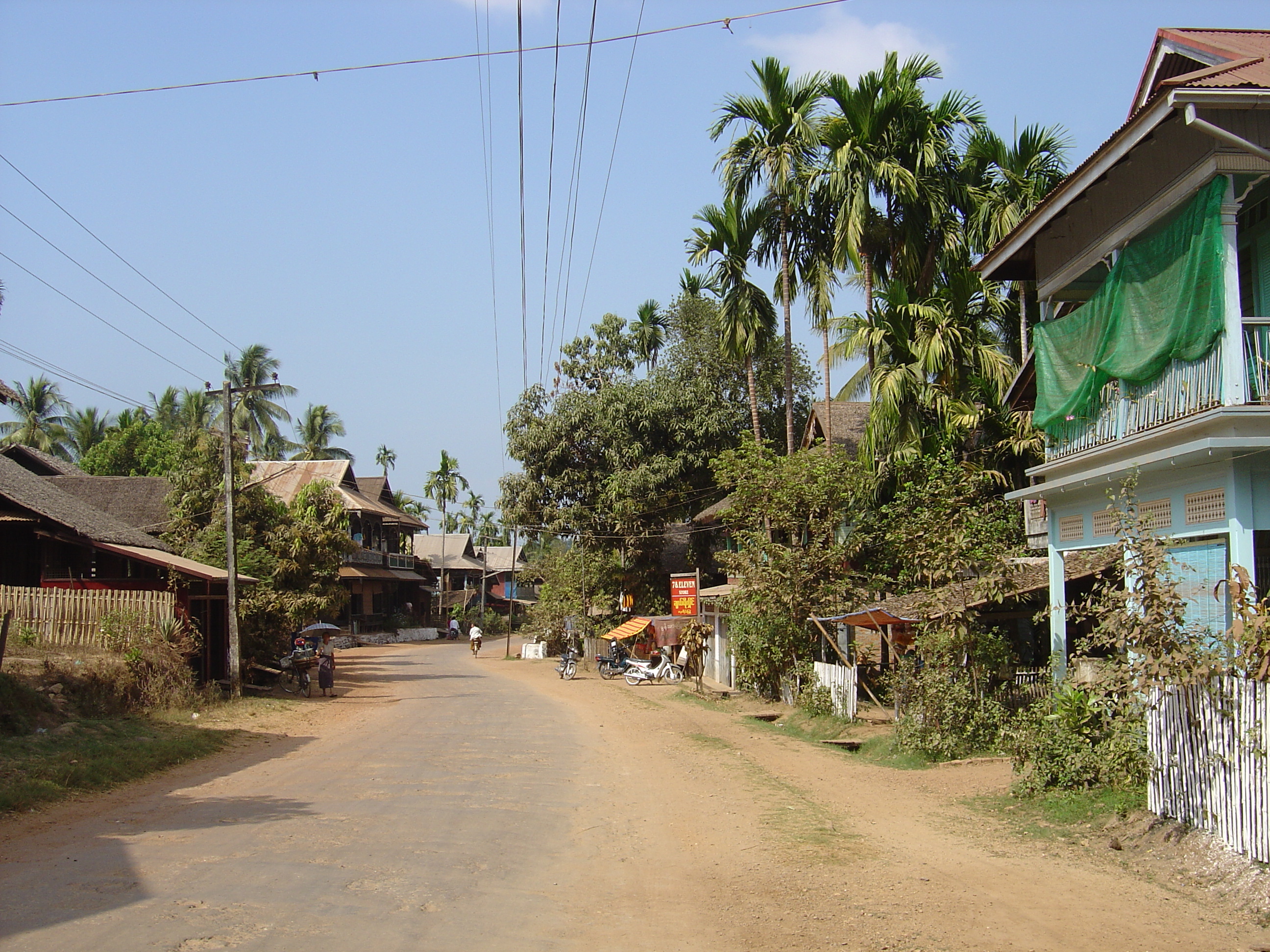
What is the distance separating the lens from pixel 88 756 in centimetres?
1395

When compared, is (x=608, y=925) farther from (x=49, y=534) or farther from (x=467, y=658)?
(x=467, y=658)

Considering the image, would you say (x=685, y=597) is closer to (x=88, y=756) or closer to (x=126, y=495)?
(x=88, y=756)

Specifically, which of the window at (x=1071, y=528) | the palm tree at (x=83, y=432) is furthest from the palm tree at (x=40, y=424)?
the window at (x=1071, y=528)

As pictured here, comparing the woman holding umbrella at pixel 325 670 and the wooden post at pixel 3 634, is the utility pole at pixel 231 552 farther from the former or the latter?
the wooden post at pixel 3 634

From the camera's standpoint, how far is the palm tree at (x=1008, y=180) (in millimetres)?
24469

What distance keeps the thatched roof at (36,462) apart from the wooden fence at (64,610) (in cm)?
1771

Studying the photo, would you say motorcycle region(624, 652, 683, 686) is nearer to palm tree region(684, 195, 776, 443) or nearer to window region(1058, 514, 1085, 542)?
palm tree region(684, 195, 776, 443)

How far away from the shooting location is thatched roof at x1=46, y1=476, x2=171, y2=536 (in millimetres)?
39062

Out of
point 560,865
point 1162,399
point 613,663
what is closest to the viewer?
point 560,865

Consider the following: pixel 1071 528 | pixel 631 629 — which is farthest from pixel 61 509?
pixel 1071 528

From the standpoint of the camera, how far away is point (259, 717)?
21797 millimetres

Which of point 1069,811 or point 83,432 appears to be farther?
point 83,432

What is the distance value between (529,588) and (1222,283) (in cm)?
8474

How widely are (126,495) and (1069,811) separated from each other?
39002mm
